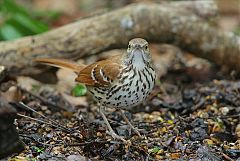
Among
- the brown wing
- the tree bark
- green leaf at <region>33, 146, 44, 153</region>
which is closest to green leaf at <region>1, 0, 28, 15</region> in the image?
the tree bark

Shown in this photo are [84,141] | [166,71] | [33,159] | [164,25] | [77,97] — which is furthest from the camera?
[166,71]

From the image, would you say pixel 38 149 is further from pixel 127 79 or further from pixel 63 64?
pixel 63 64

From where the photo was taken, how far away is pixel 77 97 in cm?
589

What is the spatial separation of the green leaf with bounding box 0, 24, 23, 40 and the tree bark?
22.2 inches

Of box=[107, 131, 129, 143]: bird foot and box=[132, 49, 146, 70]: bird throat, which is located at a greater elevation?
box=[132, 49, 146, 70]: bird throat

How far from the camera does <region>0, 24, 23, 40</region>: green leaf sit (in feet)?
21.2

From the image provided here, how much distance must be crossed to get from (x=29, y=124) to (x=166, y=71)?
2513 mm

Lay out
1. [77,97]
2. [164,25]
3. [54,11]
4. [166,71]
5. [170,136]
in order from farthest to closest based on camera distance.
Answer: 1. [54,11]
2. [166,71]
3. [164,25]
4. [77,97]
5. [170,136]

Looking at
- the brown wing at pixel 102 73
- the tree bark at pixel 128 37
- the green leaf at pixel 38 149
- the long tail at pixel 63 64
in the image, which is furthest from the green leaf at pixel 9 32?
the green leaf at pixel 38 149

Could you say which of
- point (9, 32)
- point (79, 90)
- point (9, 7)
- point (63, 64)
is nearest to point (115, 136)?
point (63, 64)

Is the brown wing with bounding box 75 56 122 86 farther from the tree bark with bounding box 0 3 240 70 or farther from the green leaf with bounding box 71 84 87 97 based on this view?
the tree bark with bounding box 0 3 240 70

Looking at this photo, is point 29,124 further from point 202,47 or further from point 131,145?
point 202,47

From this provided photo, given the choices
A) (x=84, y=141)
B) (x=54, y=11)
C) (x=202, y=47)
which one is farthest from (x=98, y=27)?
(x=54, y=11)

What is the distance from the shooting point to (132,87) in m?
4.41
